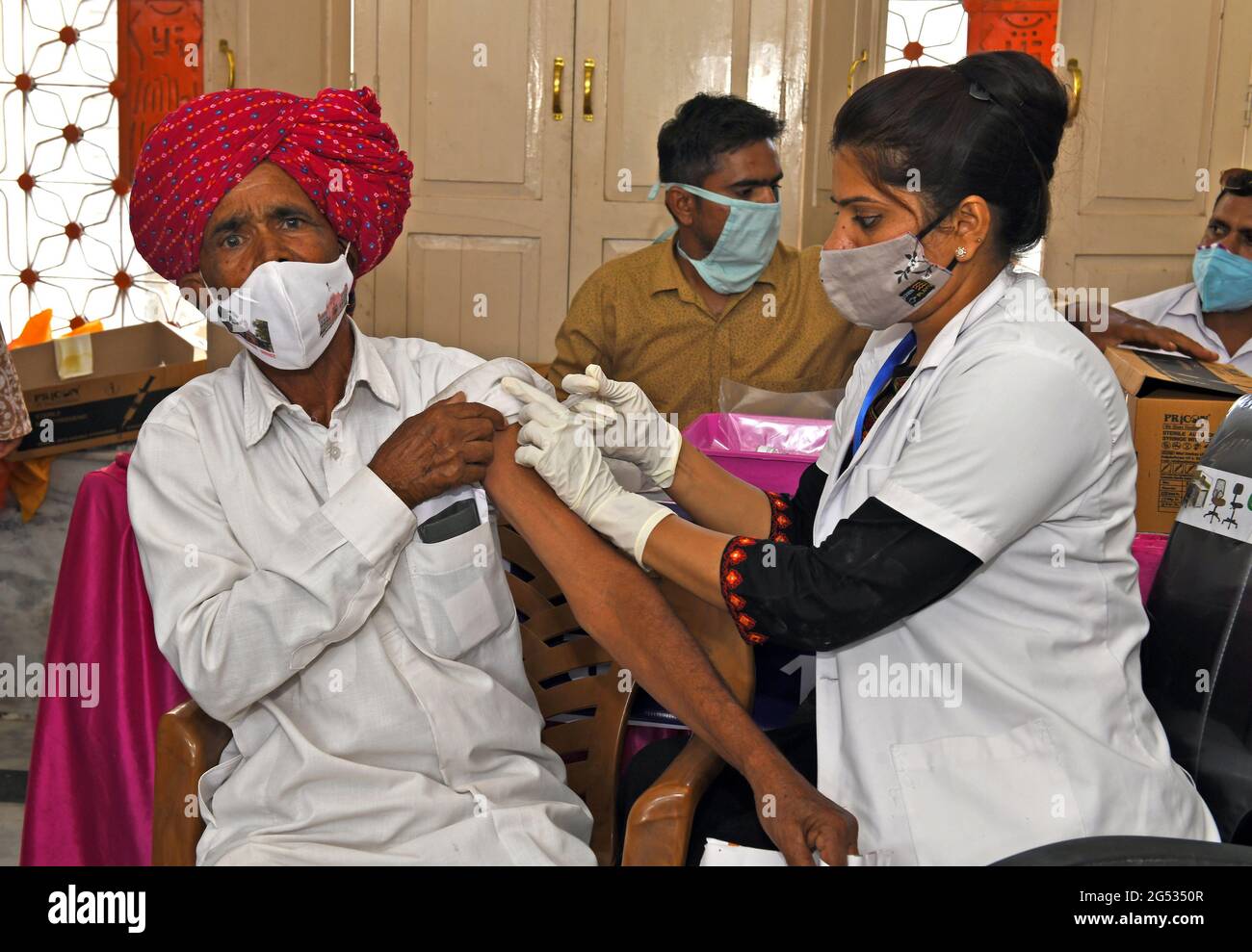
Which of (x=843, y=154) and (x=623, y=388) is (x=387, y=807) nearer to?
(x=623, y=388)

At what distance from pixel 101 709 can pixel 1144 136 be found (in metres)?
4.03

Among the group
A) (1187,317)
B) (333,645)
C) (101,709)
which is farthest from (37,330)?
(1187,317)

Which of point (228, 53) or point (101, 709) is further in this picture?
point (228, 53)

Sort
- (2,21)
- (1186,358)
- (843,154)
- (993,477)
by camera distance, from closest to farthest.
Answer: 1. (993,477)
2. (843,154)
3. (1186,358)
4. (2,21)

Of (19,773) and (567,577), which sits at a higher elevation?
(567,577)

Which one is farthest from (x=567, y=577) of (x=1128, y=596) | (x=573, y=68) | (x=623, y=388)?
(x=573, y=68)

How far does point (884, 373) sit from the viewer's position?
5.74ft

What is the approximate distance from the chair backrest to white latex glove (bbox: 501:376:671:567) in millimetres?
222

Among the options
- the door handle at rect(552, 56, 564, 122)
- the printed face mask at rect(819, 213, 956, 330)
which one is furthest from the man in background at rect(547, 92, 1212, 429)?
the printed face mask at rect(819, 213, 956, 330)

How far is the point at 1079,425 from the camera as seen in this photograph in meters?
1.39

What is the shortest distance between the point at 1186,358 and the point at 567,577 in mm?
1690

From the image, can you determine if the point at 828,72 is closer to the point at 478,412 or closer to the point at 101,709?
the point at 478,412

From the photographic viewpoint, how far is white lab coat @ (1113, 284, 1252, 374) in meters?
3.66
